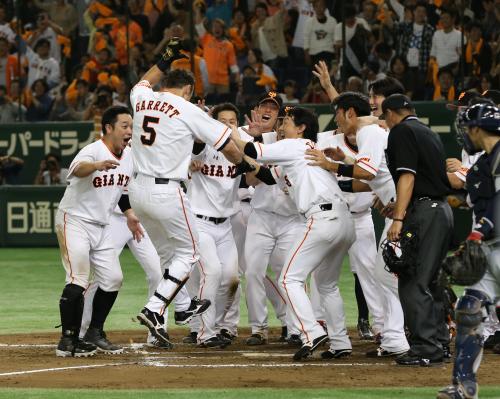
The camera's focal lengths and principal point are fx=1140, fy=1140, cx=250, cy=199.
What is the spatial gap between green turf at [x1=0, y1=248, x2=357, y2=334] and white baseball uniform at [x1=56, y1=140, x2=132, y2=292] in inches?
69.6

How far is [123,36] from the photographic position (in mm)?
20156

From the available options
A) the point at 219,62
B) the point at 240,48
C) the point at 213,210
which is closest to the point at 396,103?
the point at 213,210

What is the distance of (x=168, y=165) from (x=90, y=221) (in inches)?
33.7

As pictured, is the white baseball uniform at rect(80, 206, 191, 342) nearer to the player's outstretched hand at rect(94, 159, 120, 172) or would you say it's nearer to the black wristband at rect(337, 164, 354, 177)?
the player's outstretched hand at rect(94, 159, 120, 172)

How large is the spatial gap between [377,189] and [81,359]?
9.10 ft

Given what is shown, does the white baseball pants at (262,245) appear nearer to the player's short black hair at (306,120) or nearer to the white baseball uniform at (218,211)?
the white baseball uniform at (218,211)

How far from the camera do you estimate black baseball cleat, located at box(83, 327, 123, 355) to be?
950cm

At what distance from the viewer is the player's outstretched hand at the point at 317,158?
350 inches

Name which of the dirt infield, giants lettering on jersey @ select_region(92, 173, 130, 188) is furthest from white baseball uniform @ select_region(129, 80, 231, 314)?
the dirt infield

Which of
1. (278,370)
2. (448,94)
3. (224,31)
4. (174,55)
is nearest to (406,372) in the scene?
(278,370)

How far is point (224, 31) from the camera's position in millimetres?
19234

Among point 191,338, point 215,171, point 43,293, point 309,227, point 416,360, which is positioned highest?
point 215,171

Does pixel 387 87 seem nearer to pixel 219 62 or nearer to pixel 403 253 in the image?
pixel 403 253

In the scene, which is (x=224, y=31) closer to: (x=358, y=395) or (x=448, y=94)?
(x=448, y=94)
